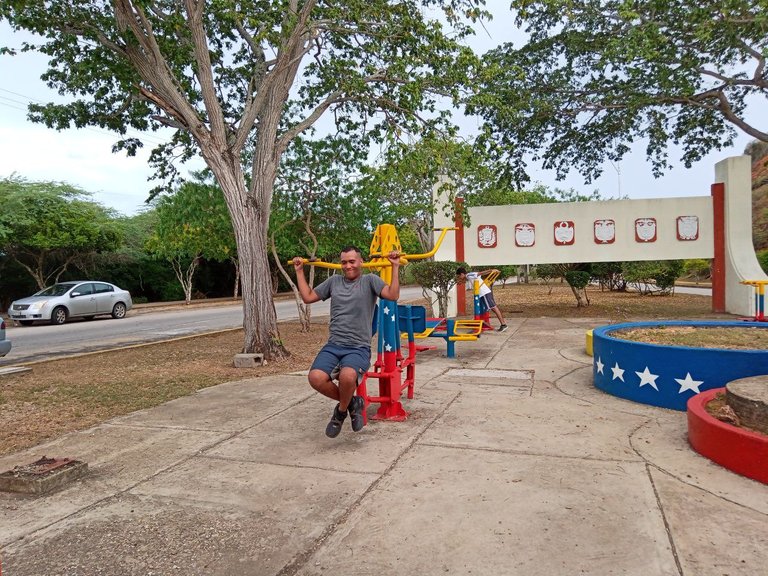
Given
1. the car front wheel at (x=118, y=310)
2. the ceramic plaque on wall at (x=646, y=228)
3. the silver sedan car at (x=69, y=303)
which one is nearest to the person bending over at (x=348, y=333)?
the ceramic plaque on wall at (x=646, y=228)

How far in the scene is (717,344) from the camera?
6.10 m

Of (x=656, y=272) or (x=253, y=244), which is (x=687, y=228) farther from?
(x=253, y=244)

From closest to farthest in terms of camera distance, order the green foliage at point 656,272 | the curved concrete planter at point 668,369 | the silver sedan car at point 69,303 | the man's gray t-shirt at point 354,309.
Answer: the man's gray t-shirt at point 354,309
the curved concrete planter at point 668,369
the silver sedan car at point 69,303
the green foliage at point 656,272

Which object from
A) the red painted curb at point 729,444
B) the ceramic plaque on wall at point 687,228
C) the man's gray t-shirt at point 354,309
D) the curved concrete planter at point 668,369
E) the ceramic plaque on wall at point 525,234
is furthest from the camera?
the ceramic plaque on wall at point 525,234

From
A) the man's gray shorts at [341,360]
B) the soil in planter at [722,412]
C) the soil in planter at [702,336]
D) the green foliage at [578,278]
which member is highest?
the green foliage at [578,278]

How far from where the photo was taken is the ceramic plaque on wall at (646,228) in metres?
16.0

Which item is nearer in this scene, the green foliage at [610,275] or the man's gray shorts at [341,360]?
the man's gray shorts at [341,360]

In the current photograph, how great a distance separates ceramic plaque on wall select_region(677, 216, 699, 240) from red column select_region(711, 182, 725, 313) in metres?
0.51

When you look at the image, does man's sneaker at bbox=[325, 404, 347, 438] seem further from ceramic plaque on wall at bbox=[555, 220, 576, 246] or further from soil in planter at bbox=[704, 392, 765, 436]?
ceramic plaque on wall at bbox=[555, 220, 576, 246]

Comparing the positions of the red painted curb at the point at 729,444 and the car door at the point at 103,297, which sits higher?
the car door at the point at 103,297

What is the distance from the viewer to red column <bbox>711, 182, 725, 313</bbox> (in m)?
15.8

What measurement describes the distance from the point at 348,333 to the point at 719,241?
1502 centimetres

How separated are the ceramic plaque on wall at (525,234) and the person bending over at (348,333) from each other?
40.0ft

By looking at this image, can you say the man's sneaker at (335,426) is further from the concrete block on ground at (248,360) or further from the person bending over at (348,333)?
the concrete block on ground at (248,360)
